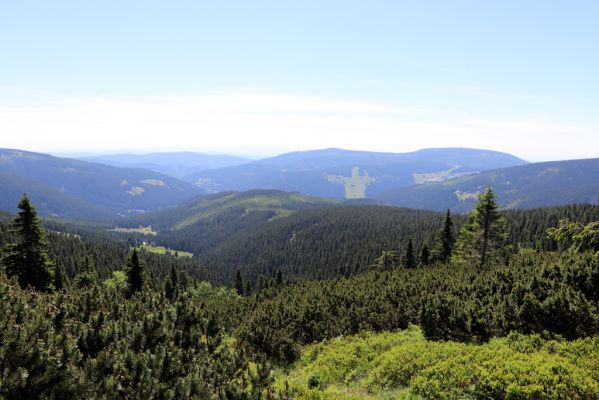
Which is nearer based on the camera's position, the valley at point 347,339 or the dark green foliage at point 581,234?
the valley at point 347,339

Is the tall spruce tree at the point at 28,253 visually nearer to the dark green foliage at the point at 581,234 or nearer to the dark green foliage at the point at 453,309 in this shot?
the dark green foliage at the point at 453,309

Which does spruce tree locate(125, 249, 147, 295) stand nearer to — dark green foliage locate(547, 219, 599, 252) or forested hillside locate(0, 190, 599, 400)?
forested hillside locate(0, 190, 599, 400)

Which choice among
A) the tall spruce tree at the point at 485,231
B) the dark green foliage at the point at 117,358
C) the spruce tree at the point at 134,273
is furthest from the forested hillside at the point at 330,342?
the spruce tree at the point at 134,273

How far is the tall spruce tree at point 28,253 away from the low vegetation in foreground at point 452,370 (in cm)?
3622

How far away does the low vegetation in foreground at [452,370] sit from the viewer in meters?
11.6

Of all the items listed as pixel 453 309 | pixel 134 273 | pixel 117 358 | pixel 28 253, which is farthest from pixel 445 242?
pixel 117 358

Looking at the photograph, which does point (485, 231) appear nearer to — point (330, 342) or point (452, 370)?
point (330, 342)

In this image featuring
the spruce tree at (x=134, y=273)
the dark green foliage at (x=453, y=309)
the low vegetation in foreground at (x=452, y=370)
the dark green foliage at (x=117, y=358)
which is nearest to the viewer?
the dark green foliage at (x=117, y=358)

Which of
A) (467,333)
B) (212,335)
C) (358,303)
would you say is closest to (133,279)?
→ (358,303)

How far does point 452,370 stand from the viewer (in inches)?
539

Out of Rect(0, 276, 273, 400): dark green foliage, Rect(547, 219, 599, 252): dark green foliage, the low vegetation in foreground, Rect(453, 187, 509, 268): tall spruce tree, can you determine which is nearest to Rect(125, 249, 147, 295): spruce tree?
Rect(0, 276, 273, 400): dark green foliage

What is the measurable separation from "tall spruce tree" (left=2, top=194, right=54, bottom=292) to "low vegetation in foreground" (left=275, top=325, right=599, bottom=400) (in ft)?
119

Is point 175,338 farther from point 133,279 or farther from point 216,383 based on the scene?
point 133,279

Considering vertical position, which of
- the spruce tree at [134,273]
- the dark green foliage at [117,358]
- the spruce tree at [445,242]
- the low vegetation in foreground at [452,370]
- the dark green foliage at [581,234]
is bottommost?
the spruce tree at [134,273]
